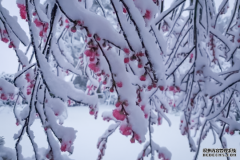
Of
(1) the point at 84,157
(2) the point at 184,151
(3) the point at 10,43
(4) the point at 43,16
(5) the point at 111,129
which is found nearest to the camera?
(4) the point at 43,16

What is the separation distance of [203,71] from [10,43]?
148cm

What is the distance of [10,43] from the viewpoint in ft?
3.41

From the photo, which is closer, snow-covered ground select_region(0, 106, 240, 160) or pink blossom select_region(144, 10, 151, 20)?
pink blossom select_region(144, 10, 151, 20)

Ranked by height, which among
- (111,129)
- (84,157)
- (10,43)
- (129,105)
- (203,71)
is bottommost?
(84,157)

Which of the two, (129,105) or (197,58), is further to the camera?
(197,58)

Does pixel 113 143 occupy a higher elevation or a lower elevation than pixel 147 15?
lower

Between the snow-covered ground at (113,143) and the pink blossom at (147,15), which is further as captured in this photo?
the snow-covered ground at (113,143)

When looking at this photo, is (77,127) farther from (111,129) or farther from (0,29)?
(0,29)

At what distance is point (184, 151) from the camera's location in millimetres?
3453

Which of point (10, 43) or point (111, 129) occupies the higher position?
point (10, 43)

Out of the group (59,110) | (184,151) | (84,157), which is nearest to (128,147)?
(84,157)

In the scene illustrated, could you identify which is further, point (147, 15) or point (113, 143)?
point (113, 143)

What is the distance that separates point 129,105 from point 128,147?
3228mm

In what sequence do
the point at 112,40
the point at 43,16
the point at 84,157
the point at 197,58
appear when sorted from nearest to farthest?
the point at 112,40 < the point at 43,16 < the point at 197,58 < the point at 84,157
